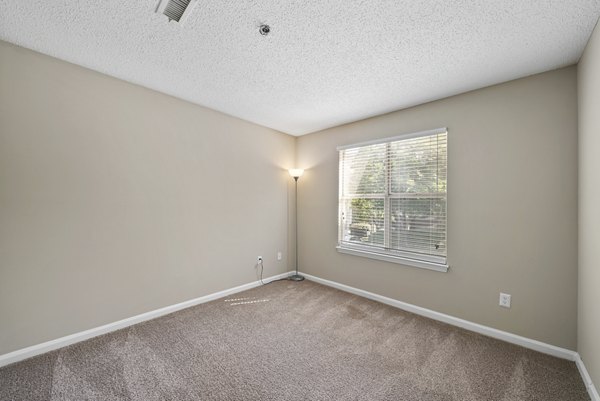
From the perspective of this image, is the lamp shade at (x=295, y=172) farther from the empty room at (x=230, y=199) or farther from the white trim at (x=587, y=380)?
the white trim at (x=587, y=380)

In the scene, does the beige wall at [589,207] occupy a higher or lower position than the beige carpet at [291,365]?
higher

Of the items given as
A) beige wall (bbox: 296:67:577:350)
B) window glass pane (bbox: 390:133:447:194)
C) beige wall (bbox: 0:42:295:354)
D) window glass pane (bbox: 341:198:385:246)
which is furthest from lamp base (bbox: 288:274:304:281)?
window glass pane (bbox: 390:133:447:194)

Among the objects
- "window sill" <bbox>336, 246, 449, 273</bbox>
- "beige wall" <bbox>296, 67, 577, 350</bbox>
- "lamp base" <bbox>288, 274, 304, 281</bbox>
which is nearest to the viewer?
"beige wall" <bbox>296, 67, 577, 350</bbox>

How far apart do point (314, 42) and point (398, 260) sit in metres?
2.45

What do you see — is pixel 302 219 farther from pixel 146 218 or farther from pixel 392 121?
pixel 146 218

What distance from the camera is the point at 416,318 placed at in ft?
9.06

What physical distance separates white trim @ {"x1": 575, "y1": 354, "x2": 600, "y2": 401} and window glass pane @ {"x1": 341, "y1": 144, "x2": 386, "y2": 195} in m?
2.16

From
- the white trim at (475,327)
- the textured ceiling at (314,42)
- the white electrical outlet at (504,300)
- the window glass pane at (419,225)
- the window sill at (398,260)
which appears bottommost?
the white trim at (475,327)

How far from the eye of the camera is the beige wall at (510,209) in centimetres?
208

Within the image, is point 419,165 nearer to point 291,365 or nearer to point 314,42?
point 314,42

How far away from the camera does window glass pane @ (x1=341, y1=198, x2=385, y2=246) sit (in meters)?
3.33

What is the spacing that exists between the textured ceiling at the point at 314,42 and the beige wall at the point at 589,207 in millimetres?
251

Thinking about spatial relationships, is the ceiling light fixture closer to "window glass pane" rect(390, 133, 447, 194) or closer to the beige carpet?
"window glass pane" rect(390, 133, 447, 194)

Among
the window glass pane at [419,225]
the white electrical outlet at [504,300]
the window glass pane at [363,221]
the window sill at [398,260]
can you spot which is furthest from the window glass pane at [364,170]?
the white electrical outlet at [504,300]
